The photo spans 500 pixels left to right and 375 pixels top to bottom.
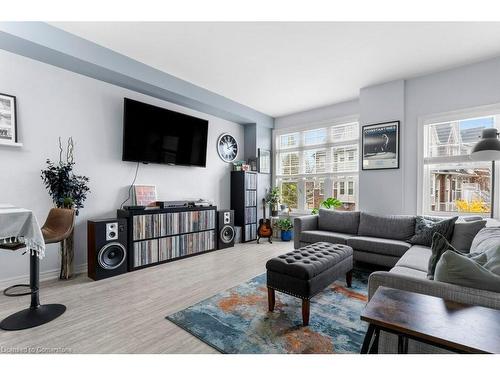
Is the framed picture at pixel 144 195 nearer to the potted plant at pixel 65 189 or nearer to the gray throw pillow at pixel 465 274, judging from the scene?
the potted plant at pixel 65 189

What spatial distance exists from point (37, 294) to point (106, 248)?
88cm

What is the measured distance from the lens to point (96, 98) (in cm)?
330

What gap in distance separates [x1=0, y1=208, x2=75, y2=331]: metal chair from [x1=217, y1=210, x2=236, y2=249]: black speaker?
92.4 inches

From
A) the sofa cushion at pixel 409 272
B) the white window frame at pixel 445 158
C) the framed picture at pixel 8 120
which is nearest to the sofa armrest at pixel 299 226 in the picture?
the white window frame at pixel 445 158

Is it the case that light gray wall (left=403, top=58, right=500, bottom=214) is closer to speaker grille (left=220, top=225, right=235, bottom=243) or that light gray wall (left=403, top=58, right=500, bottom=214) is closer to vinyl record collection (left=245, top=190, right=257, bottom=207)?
vinyl record collection (left=245, top=190, right=257, bottom=207)

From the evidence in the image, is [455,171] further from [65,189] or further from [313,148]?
[65,189]

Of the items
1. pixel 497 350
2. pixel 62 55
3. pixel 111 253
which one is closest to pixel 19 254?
pixel 111 253

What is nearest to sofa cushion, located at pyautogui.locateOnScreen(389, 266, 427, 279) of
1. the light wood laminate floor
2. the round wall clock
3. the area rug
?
the area rug

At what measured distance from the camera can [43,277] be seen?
2.89 meters

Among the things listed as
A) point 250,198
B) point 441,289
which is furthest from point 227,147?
point 441,289

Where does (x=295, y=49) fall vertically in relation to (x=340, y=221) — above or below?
above

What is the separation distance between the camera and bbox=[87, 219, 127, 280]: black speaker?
2.91 m
